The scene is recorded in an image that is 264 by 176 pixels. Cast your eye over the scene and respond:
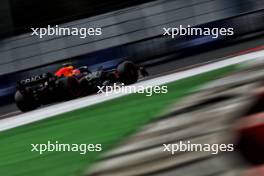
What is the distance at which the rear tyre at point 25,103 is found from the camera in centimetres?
1410

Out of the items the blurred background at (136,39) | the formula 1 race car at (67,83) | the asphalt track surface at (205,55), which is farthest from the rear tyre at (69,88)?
the blurred background at (136,39)

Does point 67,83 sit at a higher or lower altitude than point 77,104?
higher

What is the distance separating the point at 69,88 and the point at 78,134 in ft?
22.2

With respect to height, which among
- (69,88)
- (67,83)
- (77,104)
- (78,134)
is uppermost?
(67,83)

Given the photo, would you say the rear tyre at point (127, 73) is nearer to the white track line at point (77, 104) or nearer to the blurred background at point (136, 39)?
the white track line at point (77, 104)

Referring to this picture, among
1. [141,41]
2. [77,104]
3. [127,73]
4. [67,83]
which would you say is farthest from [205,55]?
[77,104]

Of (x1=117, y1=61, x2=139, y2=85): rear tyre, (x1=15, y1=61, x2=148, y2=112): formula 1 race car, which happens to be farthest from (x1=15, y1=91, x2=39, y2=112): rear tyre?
(x1=117, y1=61, x2=139, y2=85): rear tyre

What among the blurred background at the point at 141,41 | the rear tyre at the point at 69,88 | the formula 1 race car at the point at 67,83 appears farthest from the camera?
the blurred background at the point at 141,41

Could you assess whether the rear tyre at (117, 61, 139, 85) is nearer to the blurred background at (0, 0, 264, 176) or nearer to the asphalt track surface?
the blurred background at (0, 0, 264, 176)

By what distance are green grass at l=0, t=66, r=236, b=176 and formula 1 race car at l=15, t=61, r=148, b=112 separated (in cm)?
314

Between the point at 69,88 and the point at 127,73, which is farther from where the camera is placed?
the point at 127,73

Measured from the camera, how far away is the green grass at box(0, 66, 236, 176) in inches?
191

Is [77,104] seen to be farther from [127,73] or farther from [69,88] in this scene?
[127,73]

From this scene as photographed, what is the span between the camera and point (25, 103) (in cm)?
1413
